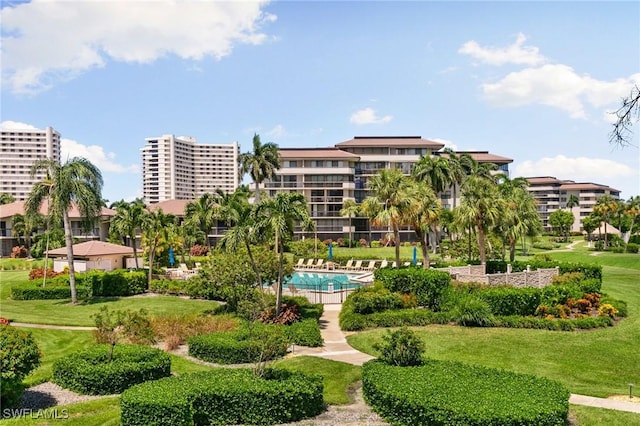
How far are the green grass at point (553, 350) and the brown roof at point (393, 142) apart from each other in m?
61.1

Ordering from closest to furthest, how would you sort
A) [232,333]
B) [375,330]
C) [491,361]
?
[491,361], [232,333], [375,330]

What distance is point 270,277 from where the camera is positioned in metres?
27.8

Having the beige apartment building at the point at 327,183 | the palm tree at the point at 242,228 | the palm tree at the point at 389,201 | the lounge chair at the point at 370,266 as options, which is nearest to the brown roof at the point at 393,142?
the beige apartment building at the point at 327,183

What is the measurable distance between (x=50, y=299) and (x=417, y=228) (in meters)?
27.3

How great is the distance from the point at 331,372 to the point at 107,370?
7.46m

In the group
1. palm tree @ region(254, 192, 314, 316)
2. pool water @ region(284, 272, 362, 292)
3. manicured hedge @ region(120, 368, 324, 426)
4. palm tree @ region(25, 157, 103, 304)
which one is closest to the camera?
manicured hedge @ region(120, 368, 324, 426)

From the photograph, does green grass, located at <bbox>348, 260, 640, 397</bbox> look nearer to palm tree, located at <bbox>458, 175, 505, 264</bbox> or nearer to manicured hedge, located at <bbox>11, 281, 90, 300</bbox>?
palm tree, located at <bbox>458, 175, 505, 264</bbox>

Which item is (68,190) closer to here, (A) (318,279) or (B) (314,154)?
(A) (318,279)

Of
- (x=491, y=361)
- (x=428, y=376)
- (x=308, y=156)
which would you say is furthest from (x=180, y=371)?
(x=308, y=156)

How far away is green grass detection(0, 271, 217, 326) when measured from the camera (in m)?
28.5

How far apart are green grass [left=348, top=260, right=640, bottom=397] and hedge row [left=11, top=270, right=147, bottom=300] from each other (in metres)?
21.9

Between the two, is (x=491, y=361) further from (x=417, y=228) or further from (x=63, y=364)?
(x=417, y=228)

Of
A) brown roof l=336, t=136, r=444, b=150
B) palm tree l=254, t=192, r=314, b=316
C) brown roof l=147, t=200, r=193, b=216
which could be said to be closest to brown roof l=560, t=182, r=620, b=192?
brown roof l=336, t=136, r=444, b=150

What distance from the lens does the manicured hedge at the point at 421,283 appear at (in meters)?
28.5
